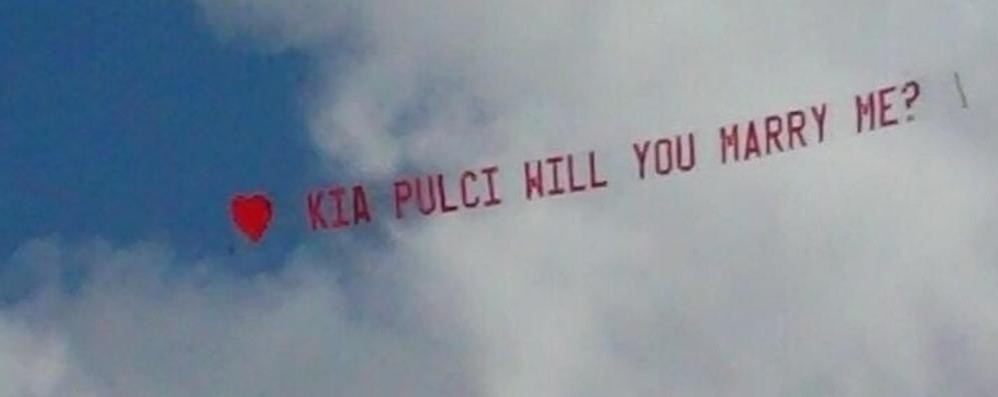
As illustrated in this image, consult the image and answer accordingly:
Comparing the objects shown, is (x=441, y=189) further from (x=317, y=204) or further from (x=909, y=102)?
(x=909, y=102)

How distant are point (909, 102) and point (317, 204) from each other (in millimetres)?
10438

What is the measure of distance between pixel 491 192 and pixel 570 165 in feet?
5.70

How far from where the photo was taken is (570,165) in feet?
192

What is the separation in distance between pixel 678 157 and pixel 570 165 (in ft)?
5.70

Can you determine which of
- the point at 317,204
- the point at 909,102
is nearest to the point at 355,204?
the point at 317,204

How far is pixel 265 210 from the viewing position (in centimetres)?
6122

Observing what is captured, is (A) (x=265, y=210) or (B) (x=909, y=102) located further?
(A) (x=265, y=210)

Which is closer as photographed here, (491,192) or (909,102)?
(909,102)

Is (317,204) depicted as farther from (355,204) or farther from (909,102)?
(909,102)

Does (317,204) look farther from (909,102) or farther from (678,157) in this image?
(909,102)

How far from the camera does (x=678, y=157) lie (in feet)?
191

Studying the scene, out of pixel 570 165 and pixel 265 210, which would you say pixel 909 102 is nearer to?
pixel 570 165

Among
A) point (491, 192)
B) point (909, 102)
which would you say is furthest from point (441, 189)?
point (909, 102)

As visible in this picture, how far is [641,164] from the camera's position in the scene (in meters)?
58.3
